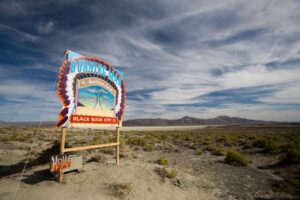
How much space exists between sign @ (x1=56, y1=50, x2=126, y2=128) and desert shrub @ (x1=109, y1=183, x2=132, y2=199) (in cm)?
267

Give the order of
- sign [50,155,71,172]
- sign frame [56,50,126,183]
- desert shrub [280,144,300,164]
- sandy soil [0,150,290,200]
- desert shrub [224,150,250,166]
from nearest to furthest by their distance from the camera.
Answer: sandy soil [0,150,290,200]
sign [50,155,71,172]
sign frame [56,50,126,183]
desert shrub [280,144,300,164]
desert shrub [224,150,250,166]

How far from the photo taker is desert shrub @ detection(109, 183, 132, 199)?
18.5 feet

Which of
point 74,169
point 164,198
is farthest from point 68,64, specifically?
point 164,198

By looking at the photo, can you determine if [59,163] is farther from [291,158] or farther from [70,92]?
[291,158]

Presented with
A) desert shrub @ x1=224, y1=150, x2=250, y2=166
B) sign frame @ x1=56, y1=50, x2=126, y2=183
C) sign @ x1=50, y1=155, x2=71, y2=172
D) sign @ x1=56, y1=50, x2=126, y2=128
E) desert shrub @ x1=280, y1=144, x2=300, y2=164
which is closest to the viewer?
sign @ x1=50, y1=155, x2=71, y2=172

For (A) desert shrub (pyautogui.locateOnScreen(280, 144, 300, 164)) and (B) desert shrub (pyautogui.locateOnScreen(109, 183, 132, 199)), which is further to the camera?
(A) desert shrub (pyautogui.locateOnScreen(280, 144, 300, 164))

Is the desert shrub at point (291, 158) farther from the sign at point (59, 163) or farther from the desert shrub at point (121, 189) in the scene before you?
the sign at point (59, 163)

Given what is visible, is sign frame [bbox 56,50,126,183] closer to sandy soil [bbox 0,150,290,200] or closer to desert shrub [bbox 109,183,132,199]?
sandy soil [bbox 0,150,290,200]

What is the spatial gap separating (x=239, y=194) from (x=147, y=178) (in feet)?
12.2

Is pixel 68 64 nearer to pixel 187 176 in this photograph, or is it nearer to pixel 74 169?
pixel 74 169

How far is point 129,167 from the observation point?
8.02 meters

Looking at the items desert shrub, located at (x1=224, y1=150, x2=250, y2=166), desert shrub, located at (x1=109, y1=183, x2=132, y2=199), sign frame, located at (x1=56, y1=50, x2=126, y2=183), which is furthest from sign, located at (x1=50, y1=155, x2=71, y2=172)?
desert shrub, located at (x1=224, y1=150, x2=250, y2=166)

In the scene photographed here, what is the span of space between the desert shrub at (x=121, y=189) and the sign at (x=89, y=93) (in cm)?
267

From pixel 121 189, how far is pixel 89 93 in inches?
159
